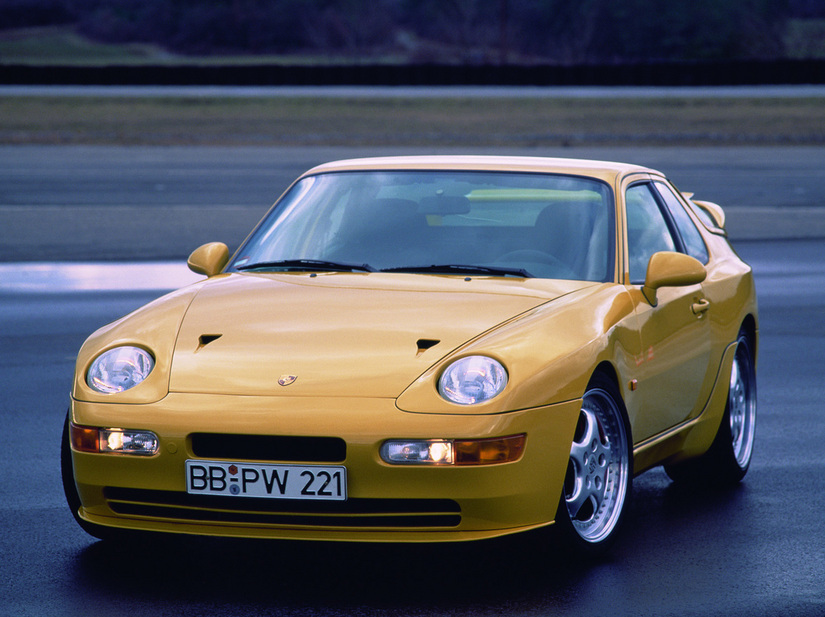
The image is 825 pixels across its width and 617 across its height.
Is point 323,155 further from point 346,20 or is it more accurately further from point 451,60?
point 346,20

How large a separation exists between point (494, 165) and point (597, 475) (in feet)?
4.88

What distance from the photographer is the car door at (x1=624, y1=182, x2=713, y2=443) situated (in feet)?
15.5

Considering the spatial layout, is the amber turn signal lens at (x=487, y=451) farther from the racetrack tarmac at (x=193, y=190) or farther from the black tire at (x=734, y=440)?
the racetrack tarmac at (x=193, y=190)

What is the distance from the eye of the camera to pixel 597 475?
438 cm

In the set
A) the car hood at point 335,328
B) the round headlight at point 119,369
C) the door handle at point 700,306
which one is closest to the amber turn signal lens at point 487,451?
the car hood at point 335,328

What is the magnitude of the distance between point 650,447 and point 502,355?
1.04 meters

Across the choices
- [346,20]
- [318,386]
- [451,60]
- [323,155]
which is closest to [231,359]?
[318,386]

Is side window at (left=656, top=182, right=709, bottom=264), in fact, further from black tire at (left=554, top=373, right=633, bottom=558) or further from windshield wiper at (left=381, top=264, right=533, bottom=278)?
black tire at (left=554, top=373, right=633, bottom=558)

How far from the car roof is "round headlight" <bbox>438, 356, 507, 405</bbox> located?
1455 millimetres

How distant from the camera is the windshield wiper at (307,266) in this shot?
16.1 ft

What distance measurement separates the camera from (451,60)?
3044 inches

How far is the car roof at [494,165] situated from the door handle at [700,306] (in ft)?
1.98

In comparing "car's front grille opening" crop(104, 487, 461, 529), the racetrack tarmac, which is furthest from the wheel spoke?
the racetrack tarmac

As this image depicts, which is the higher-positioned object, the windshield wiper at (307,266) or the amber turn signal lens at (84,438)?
the windshield wiper at (307,266)
